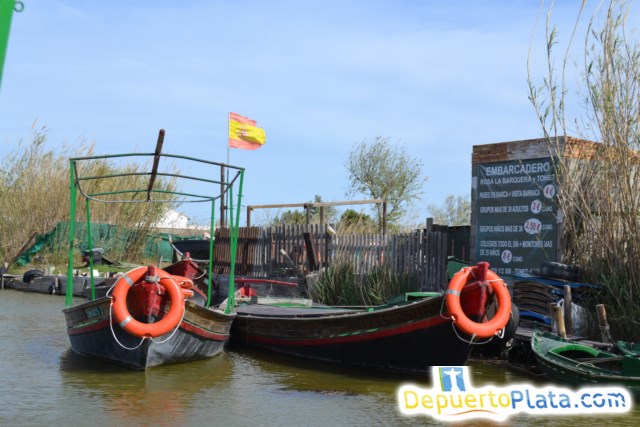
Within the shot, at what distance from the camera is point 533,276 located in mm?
13305

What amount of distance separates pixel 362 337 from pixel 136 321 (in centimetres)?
324

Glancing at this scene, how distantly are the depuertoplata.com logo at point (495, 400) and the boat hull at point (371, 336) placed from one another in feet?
1.72

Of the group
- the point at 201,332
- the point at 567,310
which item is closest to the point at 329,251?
the point at 201,332

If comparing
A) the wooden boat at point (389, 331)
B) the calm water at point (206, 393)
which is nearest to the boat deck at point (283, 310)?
the wooden boat at point (389, 331)

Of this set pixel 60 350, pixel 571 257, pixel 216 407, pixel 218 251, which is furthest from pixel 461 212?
pixel 216 407

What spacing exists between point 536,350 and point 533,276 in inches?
122

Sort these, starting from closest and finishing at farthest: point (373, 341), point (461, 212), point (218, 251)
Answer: point (373, 341) < point (218, 251) < point (461, 212)

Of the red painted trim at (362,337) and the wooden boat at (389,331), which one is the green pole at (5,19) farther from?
the red painted trim at (362,337)

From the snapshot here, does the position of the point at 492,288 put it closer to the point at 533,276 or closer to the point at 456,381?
the point at 456,381

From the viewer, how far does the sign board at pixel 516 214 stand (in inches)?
564

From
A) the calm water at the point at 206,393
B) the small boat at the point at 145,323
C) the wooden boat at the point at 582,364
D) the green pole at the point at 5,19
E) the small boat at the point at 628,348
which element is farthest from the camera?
the small boat at the point at 145,323

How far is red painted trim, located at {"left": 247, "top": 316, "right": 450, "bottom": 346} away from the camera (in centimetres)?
1048

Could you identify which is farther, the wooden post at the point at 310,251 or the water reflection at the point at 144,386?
the wooden post at the point at 310,251

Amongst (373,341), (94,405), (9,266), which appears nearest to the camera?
(94,405)
